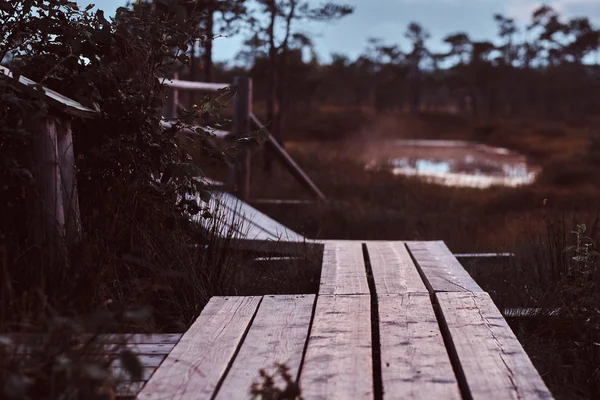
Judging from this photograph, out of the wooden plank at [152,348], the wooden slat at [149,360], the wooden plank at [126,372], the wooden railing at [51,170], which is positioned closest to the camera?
the wooden plank at [126,372]

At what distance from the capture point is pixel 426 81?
208 feet

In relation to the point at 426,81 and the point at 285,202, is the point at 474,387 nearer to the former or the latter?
the point at 285,202

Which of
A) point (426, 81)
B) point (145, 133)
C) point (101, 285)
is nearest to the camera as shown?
point (101, 285)

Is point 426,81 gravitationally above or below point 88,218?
above

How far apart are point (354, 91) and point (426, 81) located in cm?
738

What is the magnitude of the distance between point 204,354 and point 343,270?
1.56 metres

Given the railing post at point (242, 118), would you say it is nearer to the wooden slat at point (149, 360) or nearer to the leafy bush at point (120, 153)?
the leafy bush at point (120, 153)

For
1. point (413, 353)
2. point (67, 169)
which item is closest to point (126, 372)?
point (413, 353)

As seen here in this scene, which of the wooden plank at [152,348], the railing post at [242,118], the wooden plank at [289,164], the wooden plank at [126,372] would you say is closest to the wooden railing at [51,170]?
the wooden plank at [152,348]

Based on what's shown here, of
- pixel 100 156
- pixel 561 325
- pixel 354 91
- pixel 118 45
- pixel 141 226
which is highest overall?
pixel 354 91

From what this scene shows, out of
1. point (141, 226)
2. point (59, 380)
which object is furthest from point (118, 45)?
point (59, 380)

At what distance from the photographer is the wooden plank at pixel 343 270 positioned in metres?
3.43

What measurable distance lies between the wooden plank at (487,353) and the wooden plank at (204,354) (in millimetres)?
753

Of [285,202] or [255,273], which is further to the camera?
[285,202]
